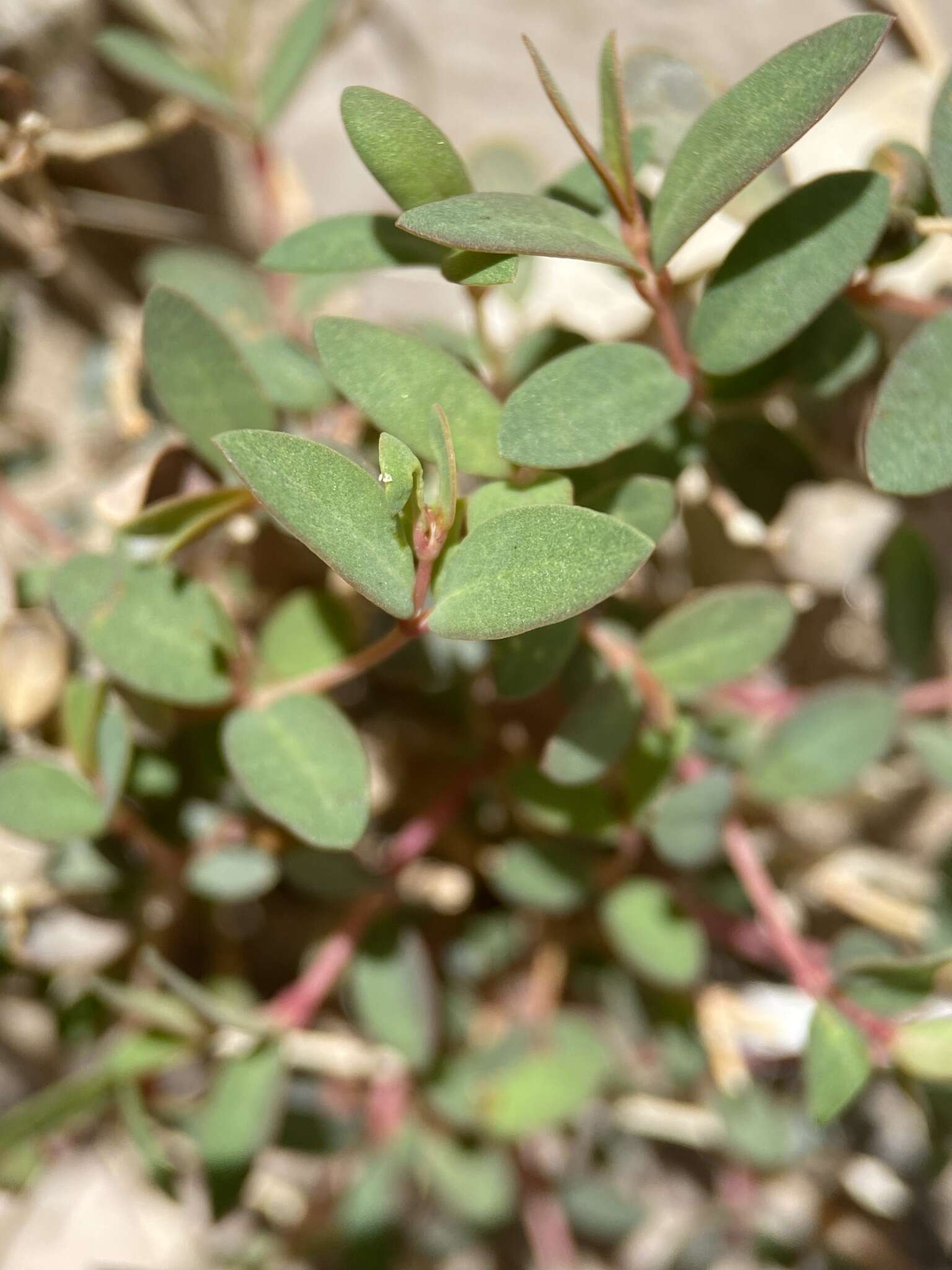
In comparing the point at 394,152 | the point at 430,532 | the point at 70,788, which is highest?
the point at 394,152

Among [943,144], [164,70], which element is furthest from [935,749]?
[164,70]

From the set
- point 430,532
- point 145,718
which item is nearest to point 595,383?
point 430,532

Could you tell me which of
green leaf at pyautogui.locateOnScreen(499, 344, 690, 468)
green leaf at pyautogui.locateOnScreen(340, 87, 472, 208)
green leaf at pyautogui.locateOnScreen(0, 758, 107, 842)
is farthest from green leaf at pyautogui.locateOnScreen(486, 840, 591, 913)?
green leaf at pyautogui.locateOnScreen(340, 87, 472, 208)

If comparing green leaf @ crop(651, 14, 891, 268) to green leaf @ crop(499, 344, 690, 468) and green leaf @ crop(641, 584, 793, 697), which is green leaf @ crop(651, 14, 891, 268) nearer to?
green leaf @ crop(499, 344, 690, 468)

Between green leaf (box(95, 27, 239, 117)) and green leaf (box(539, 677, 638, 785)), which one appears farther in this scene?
green leaf (box(95, 27, 239, 117))

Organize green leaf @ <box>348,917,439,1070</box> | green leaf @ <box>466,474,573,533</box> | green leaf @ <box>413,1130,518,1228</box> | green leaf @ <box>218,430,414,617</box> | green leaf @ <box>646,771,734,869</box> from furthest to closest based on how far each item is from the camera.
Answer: green leaf @ <box>413,1130,518,1228</box>, green leaf @ <box>348,917,439,1070</box>, green leaf @ <box>646,771,734,869</box>, green leaf @ <box>466,474,573,533</box>, green leaf @ <box>218,430,414,617</box>

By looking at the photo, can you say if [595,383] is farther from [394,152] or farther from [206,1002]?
[206,1002]
